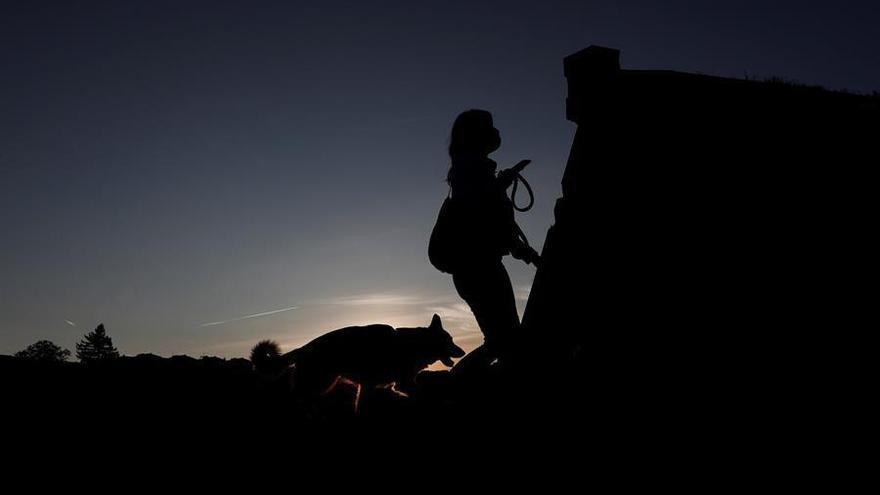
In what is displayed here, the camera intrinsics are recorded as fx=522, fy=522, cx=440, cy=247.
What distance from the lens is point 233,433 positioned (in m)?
5.22

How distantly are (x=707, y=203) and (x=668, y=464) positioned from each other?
1.95 meters

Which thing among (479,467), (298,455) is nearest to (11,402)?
(298,455)

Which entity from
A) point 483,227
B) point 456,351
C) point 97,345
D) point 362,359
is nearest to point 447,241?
point 483,227

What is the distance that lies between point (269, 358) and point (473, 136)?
400cm

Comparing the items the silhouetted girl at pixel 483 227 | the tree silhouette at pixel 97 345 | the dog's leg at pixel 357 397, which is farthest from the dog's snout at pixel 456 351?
the tree silhouette at pixel 97 345

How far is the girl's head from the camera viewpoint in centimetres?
426

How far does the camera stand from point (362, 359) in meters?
5.88

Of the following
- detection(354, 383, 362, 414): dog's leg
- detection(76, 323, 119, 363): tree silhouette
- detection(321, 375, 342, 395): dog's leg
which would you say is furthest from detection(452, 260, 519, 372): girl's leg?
detection(76, 323, 119, 363): tree silhouette

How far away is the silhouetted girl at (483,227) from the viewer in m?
4.18

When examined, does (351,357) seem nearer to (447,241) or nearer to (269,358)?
(269,358)

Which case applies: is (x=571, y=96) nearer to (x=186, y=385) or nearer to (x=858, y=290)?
(x=858, y=290)

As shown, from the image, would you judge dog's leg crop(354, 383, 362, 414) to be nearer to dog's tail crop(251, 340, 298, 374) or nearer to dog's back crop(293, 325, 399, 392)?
dog's back crop(293, 325, 399, 392)

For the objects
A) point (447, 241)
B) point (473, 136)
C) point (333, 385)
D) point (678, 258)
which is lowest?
point (333, 385)

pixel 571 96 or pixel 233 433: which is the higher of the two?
pixel 571 96
